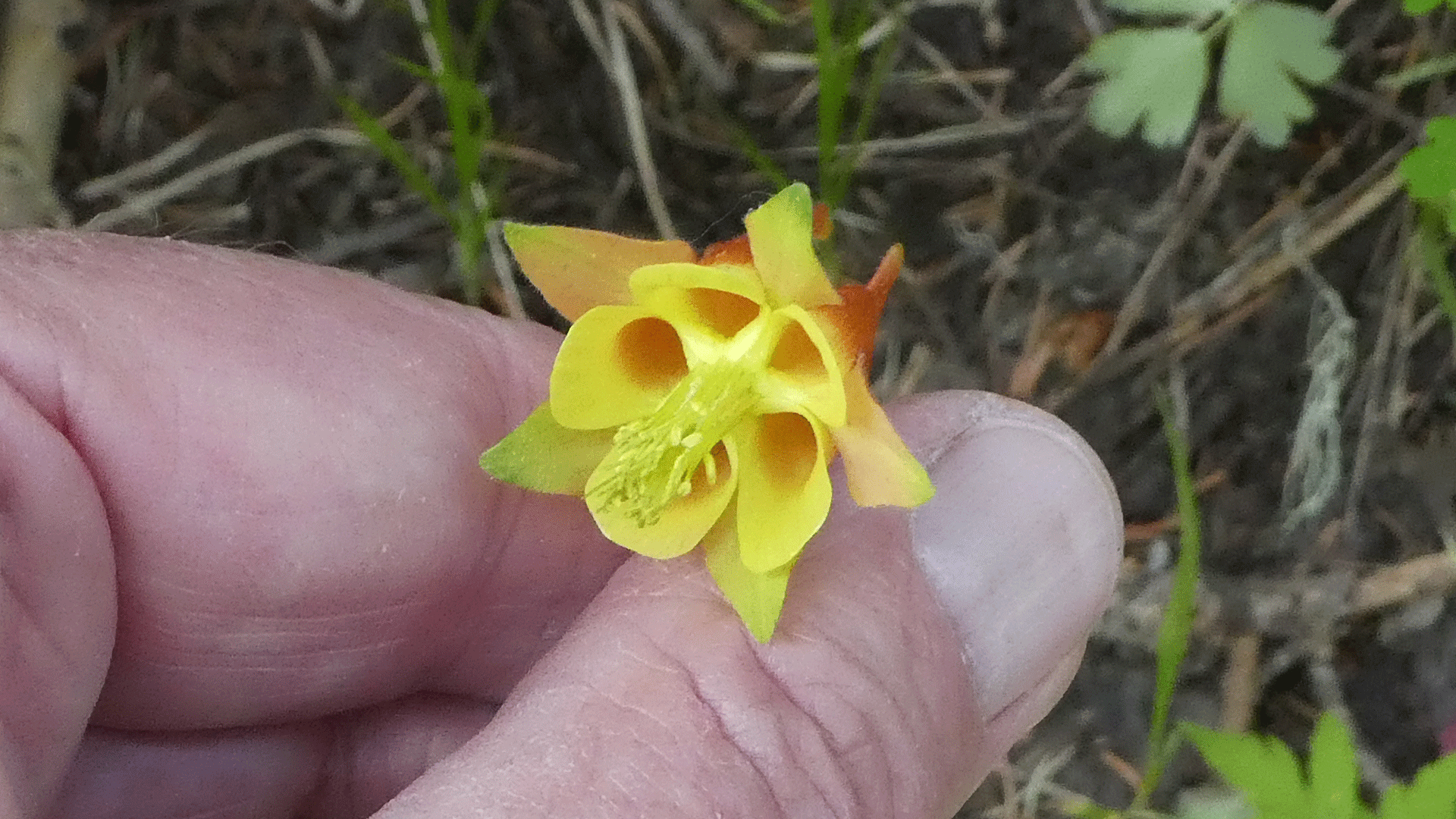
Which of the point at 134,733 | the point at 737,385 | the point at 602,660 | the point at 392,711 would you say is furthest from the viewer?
the point at 392,711

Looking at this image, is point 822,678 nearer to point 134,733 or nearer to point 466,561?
point 466,561

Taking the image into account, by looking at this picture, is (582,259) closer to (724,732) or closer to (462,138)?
(724,732)

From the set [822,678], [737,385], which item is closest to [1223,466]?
[822,678]

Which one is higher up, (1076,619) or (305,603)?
(305,603)

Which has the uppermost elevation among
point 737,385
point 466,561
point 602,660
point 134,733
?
point 737,385

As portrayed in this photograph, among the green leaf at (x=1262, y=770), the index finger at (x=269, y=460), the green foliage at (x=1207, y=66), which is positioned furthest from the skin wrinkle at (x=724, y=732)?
the green foliage at (x=1207, y=66)

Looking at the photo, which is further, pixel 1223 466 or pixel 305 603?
pixel 1223 466

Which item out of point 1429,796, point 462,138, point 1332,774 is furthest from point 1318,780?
point 462,138

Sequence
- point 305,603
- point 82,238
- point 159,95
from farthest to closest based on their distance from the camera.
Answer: point 159,95, point 305,603, point 82,238
